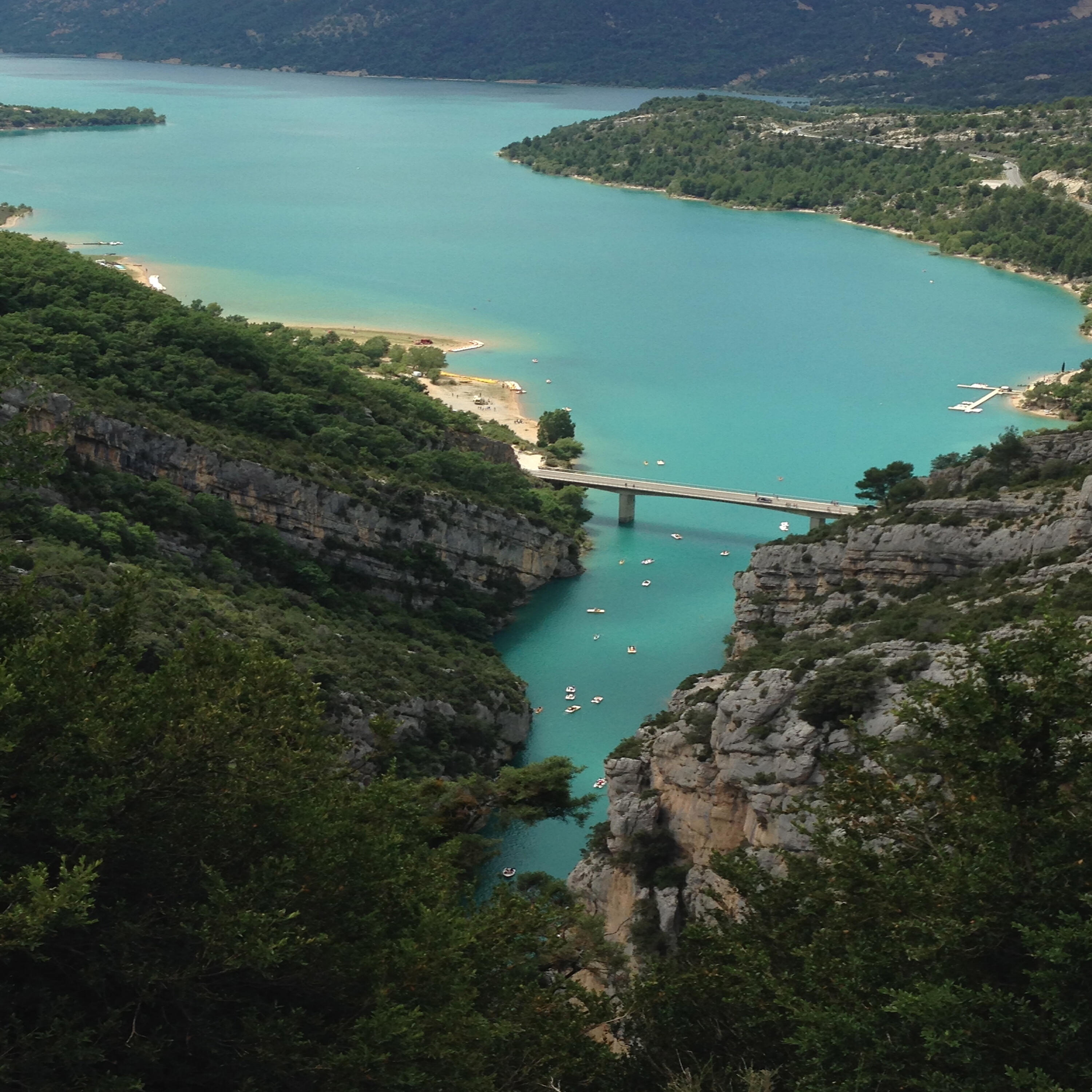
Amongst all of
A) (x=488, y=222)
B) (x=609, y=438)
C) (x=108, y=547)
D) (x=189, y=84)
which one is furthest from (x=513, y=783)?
(x=189, y=84)

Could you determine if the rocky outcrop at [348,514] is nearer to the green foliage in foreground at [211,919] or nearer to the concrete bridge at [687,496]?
the concrete bridge at [687,496]

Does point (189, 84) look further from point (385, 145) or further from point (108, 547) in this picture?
point (108, 547)

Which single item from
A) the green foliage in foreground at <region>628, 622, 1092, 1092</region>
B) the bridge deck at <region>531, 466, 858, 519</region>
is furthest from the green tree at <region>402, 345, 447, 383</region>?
the green foliage in foreground at <region>628, 622, 1092, 1092</region>

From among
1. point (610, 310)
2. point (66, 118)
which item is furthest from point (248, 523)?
point (66, 118)

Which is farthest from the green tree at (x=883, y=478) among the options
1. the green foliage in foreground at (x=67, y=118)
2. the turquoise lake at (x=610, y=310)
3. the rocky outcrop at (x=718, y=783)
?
the green foliage in foreground at (x=67, y=118)

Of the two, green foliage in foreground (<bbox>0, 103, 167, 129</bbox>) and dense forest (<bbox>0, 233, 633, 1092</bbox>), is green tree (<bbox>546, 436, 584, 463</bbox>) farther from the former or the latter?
green foliage in foreground (<bbox>0, 103, 167, 129</bbox>)

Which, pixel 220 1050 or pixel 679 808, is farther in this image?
pixel 679 808
